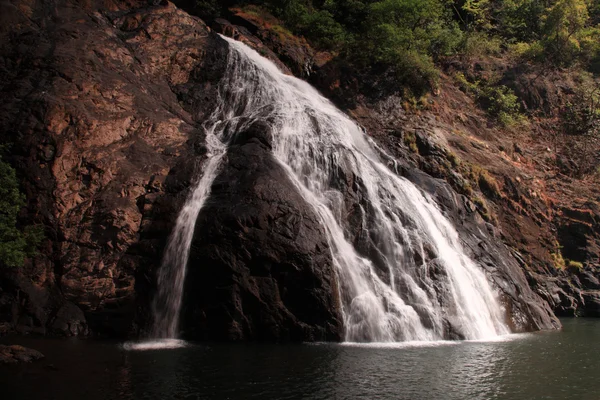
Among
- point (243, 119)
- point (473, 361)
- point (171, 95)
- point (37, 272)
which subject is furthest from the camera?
point (171, 95)

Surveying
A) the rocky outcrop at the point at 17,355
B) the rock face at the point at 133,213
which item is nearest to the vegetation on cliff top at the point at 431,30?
the rock face at the point at 133,213

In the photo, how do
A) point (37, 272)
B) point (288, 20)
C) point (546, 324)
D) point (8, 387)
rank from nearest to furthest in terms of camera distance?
point (8, 387), point (37, 272), point (546, 324), point (288, 20)

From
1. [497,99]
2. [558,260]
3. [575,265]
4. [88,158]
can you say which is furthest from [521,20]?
[88,158]

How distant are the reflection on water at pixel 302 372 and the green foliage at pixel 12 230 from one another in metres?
2.53

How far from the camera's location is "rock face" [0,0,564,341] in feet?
44.7

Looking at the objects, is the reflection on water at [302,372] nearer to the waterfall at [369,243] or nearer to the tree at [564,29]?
the waterfall at [369,243]

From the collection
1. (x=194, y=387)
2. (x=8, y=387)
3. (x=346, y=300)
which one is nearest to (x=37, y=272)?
(x=8, y=387)

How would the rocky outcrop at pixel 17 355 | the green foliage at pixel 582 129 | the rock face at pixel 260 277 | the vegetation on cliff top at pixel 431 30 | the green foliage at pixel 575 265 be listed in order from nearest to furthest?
the rocky outcrop at pixel 17 355 → the rock face at pixel 260 277 → the green foliage at pixel 575 265 → the vegetation on cliff top at pixel 431 30 → the green foliage at pixel 582 129

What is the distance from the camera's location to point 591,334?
17125 millimetres

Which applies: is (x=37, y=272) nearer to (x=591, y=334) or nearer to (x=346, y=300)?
(x=346, y=300)

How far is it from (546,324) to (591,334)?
5.59 ft

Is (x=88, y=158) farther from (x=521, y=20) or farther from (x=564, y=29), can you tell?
(x=521, y=20)

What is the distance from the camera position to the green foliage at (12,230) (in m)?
13.5

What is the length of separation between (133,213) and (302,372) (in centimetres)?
842
